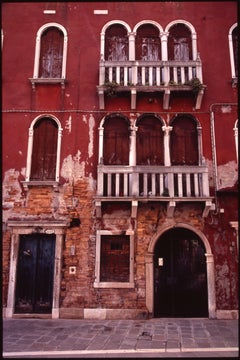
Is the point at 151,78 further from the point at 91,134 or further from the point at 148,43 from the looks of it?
the point at 91,134

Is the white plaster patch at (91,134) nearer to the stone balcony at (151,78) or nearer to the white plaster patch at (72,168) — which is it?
the white plaster patch at (72,168)

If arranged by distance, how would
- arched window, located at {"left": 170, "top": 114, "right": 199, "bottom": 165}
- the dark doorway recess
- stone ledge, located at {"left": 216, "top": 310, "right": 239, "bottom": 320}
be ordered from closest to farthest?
1. stone ledge, located at {"left": 216, "top": 310, "right": 239, "bottom": 320}
2. the dark doorway recess
3. arched window, located at {"left": 170, "top": 114, "right": 199, "bottom": 165}

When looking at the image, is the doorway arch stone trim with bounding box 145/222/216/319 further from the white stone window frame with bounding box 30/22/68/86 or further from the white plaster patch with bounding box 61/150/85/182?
the white stone window frame with bounding box 30/22/68/86

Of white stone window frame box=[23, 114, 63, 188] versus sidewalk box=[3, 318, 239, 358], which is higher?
white stone window frame box=[23, 114, 63, 188]

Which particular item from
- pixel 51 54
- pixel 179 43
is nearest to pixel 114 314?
pixel 51 54

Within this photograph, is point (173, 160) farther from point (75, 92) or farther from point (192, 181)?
point (75, 92)

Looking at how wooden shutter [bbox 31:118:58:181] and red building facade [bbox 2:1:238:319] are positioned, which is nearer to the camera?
red building facade [bbox 2:1:238:319]

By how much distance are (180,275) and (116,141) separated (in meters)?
4.43

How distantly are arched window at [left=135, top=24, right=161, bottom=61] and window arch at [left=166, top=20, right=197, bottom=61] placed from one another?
40 cm

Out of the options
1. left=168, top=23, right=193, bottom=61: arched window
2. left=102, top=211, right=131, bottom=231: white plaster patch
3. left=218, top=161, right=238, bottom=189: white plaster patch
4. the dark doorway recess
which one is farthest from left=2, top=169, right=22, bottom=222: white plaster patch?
left=168, top=23, right=193, bottom=61: arched window

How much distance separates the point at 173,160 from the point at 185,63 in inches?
119

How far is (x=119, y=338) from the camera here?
22.9 ft

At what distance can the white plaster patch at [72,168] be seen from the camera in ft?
32.2

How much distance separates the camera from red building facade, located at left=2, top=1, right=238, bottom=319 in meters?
9.09
